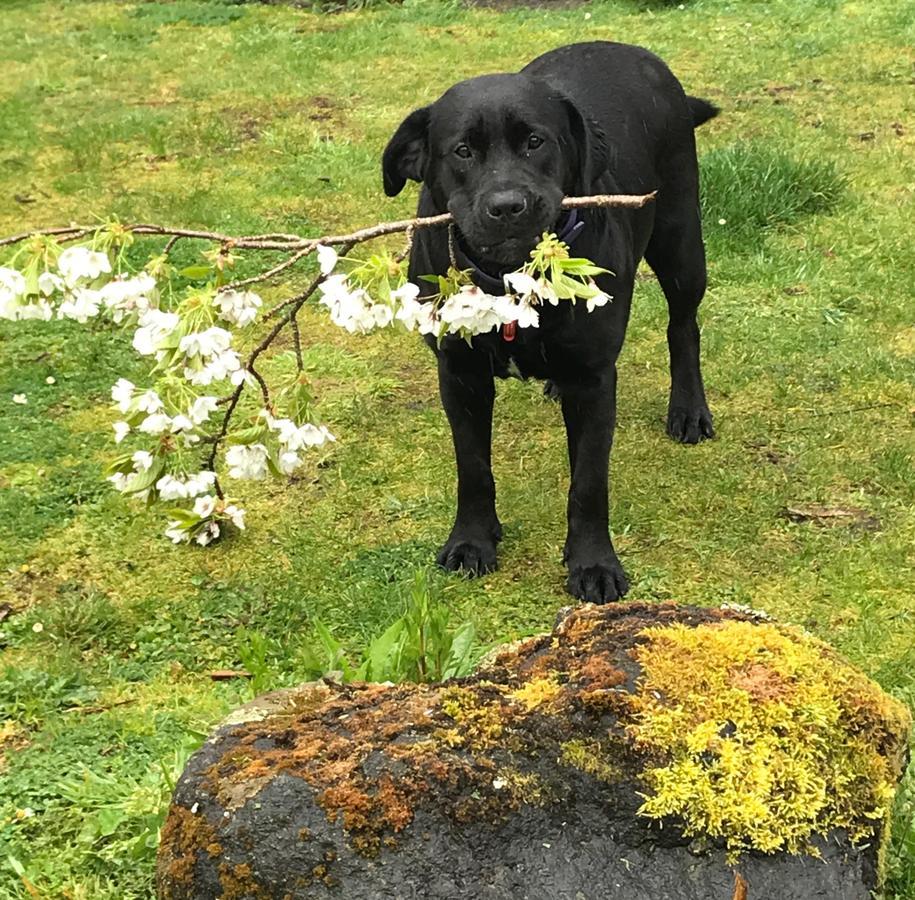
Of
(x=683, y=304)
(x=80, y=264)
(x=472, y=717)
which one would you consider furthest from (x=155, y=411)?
(x=683, y=304)

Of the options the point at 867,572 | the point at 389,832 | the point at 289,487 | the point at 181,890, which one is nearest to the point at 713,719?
the point at 389,832

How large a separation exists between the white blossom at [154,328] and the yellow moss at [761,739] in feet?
3.54

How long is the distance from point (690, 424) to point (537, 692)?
265 centimetres

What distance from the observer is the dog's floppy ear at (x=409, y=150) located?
135 inches

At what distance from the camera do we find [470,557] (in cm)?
390

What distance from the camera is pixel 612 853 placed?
1.95 meters

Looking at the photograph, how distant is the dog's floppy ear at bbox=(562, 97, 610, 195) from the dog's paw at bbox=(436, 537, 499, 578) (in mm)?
1161

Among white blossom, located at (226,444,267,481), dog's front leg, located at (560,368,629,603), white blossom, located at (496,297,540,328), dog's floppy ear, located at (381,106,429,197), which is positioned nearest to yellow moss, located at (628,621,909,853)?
white blossom, located at (496,297,540,328)

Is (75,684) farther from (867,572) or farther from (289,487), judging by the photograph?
(867,572)

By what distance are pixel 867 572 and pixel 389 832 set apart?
232 centimetres

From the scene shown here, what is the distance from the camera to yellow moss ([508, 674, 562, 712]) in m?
2.14

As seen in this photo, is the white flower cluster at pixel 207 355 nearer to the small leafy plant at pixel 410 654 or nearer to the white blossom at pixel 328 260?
the white blossom at pixel 328 260

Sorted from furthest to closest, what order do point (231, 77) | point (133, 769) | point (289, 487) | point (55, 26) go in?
point (55, 26), point (231, 77), point (289, 487), point (133, 769)

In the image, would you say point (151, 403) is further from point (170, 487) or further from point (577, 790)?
point (577, 790)
